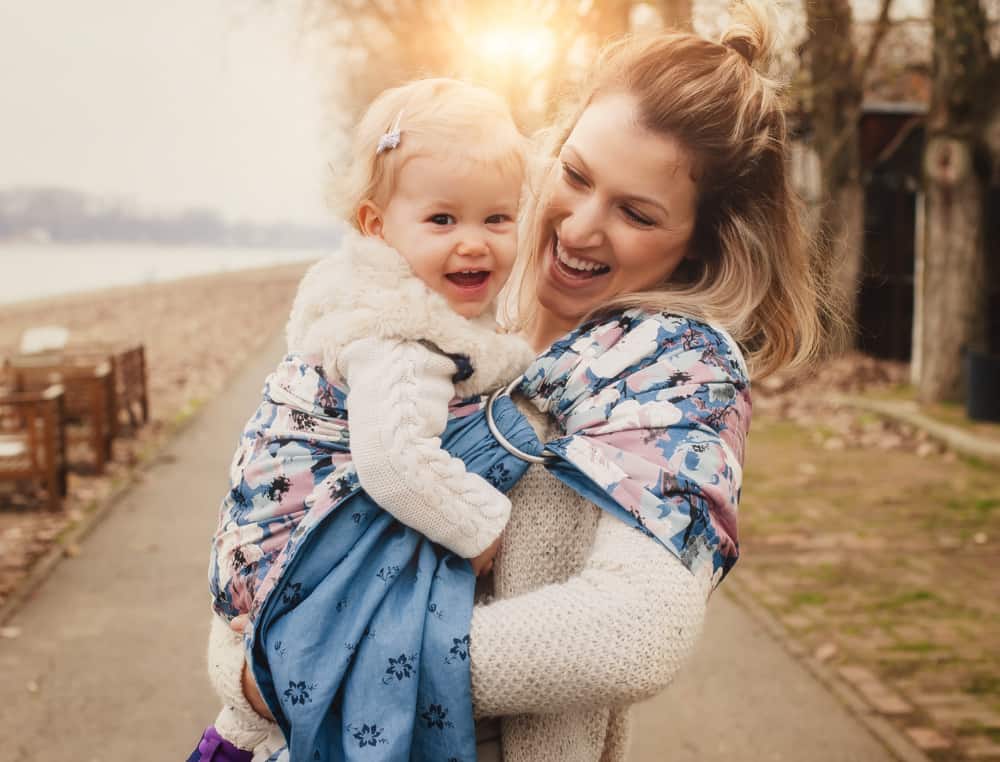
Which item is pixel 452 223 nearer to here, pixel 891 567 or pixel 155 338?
pixel 891 567

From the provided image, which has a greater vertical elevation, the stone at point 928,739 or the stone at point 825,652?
the stone at point 928,739

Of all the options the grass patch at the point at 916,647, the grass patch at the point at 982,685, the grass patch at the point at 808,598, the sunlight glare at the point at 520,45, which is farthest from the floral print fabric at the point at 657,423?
Result: the sunlight glare at the point at 520,45

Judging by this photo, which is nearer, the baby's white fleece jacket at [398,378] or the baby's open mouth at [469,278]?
the baby's white fleece jacket at [398,378]

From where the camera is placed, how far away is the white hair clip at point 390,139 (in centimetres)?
193

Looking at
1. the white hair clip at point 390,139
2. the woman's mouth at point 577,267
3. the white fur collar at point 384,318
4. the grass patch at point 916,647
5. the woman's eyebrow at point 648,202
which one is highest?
the white hair clip at point 390,139

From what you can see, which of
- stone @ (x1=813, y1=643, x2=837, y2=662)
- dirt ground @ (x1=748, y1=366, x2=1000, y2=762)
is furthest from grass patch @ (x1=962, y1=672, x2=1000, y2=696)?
stone @ (x1=813, y1=643, x2=837, y2=662)

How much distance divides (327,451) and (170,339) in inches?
833

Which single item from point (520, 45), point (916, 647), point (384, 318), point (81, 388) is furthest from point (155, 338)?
point (384, 318)

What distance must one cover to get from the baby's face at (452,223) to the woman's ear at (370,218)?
38mm

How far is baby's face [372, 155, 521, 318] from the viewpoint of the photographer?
75.1 inches

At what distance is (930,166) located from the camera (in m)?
12.3

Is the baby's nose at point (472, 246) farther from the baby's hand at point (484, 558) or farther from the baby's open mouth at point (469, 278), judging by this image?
the baby's hand at point (484, 558)

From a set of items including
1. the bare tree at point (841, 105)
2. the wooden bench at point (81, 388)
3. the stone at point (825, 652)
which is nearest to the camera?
the stone at point (825, 652)

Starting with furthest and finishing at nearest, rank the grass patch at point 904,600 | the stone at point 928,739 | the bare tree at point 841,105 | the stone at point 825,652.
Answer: the bare tree at point 841,105 → the grass patch at point 904,600 → the stone at point 825,652 → the stone at point 928,739
